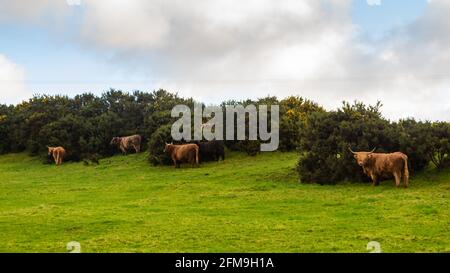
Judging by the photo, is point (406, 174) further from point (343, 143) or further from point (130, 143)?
point (130, 143)

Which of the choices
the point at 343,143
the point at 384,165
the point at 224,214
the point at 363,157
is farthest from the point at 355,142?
the point at 224,214

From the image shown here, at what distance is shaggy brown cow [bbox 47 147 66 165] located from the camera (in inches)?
1581

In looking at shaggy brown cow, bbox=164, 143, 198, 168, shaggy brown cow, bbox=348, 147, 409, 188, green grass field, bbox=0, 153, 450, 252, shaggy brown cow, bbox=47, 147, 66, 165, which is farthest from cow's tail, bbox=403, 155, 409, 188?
shaggy brown cow, bbox=47, 147, 66, 165

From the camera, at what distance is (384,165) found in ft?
71.9

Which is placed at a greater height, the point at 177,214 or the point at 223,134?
the point at 223,134

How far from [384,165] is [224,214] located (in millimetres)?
7657

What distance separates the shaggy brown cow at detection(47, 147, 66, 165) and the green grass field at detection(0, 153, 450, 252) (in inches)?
450

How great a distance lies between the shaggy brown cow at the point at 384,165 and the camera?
2155cm

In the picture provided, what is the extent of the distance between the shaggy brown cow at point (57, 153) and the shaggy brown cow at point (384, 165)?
23.6 meters

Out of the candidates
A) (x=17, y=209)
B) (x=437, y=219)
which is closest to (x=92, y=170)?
(x=17, y=209)

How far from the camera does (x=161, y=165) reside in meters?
33.4

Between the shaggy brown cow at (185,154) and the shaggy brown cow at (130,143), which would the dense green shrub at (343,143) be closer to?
the shaggy brown cow at (185,154)
